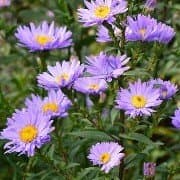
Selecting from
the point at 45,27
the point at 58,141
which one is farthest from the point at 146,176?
the point at 45,27

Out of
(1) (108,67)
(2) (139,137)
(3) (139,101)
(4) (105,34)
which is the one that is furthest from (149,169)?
(4) (105,34)

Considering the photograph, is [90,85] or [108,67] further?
[90,85]

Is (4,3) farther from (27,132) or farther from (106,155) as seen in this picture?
(106,155)

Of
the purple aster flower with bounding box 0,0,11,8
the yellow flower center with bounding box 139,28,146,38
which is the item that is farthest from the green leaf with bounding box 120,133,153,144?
the purple aster flower with bounding box 0,0,11,8

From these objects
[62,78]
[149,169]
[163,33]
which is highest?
[163,33]

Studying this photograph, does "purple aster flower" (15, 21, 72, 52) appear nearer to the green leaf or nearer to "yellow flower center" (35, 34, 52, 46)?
"yellow flower center" (35, 34, 52, 46)

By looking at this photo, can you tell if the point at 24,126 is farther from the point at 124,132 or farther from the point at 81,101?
the point at 81,101
